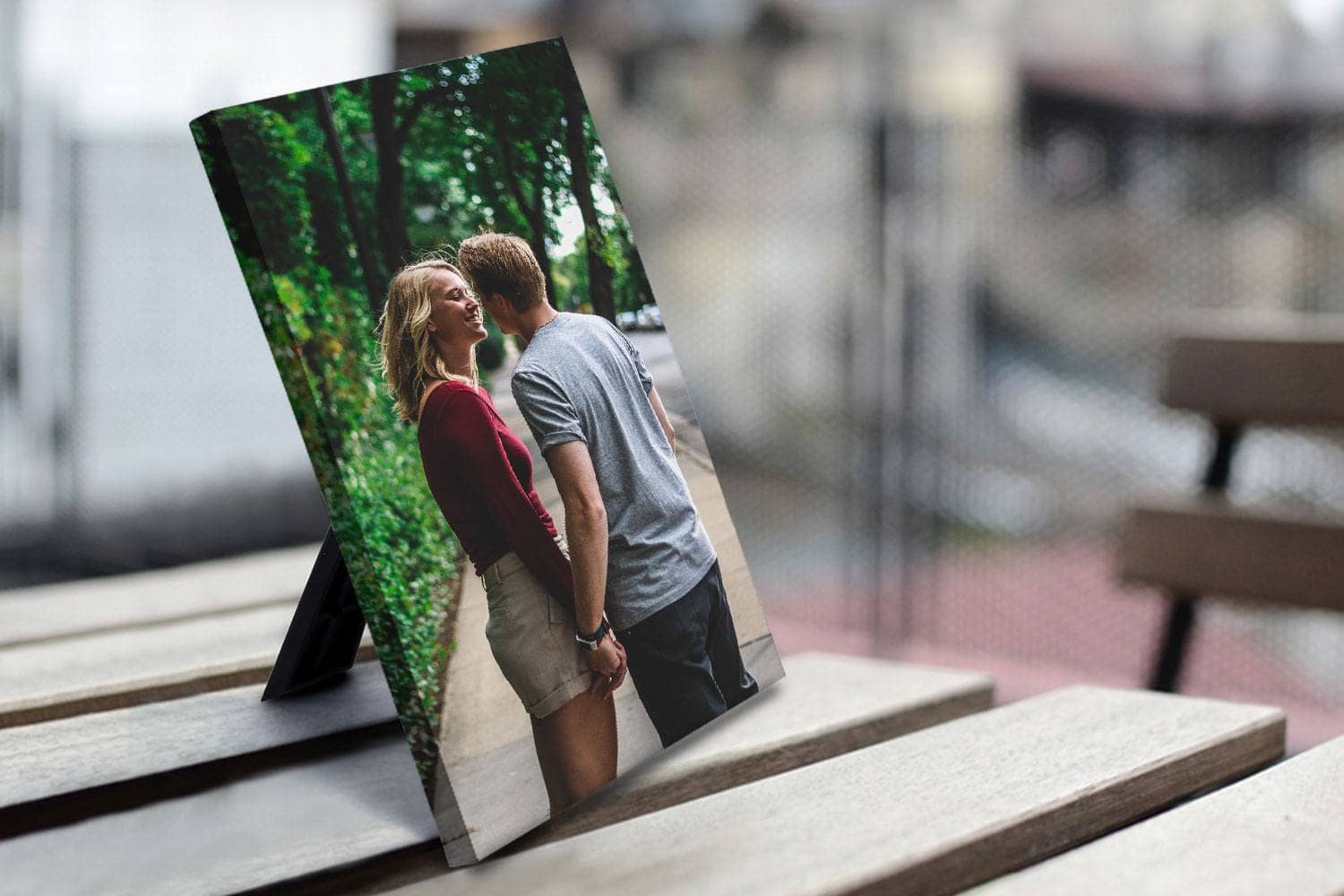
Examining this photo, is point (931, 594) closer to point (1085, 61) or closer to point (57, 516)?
point (1085, 61)

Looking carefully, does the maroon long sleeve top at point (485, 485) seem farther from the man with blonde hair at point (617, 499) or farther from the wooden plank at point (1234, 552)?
the wooden plank at point (1234, 552)

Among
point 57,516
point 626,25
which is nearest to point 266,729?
point 57,516

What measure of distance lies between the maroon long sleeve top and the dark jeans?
52 mm

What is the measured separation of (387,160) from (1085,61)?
6.57 ft

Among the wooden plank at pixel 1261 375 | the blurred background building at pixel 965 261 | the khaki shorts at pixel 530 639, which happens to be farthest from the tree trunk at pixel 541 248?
the blurred background building at pixel 965 261

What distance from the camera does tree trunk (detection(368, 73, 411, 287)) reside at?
19.5 inches

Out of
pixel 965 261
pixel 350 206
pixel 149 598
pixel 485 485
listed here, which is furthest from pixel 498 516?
pixel 965 261

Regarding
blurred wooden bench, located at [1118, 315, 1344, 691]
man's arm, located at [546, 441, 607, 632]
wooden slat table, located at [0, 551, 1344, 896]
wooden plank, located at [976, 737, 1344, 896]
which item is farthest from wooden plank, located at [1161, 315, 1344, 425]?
man's arm, located at [546, 441, 607, 632]

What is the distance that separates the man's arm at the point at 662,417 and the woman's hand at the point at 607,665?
120mm

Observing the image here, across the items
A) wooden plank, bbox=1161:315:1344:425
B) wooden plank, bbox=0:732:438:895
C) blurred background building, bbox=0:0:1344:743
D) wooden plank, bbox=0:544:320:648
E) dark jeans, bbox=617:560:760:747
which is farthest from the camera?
blurred background building, bbox=0:0:1344:743

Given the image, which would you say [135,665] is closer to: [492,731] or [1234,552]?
[492,731]

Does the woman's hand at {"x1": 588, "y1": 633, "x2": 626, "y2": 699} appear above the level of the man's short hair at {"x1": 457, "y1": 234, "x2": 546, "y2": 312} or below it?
below

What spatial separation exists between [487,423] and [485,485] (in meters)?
0.03

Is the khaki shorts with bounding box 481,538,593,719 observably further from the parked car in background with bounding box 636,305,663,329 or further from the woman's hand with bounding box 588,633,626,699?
the parked car in background with bounding box 636,305,663,329
